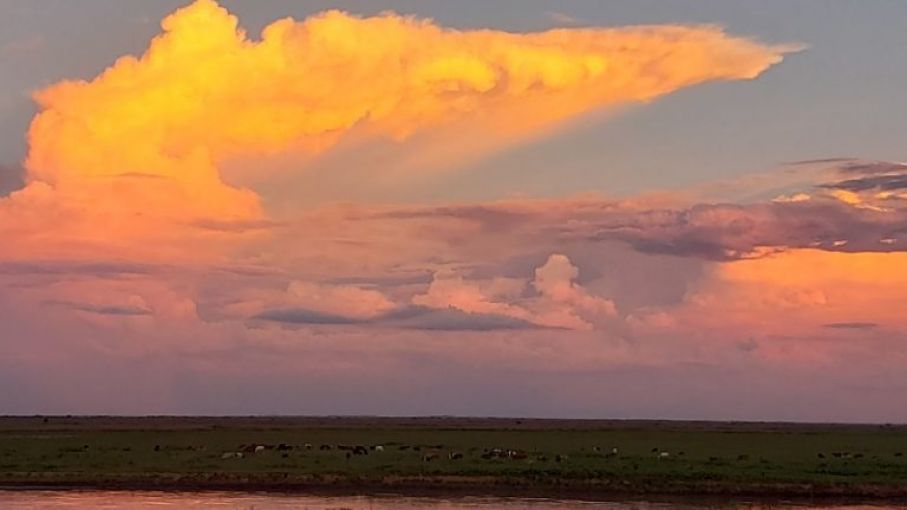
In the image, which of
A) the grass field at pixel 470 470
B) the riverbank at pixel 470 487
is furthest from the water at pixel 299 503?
the grass field at pixel 470 470

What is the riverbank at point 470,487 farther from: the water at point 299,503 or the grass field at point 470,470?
the water at point 299,503

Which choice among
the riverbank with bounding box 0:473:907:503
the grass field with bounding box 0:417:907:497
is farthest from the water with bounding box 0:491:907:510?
the grass field with bounding box 0:417:907:497

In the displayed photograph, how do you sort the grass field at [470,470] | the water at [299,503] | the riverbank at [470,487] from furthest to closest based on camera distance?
the grass field at [470,470] → the riverbank at [470,487] → the water at [299,503]

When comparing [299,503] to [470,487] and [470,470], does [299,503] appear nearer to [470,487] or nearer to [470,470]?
[470,487]

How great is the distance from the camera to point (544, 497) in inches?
1724

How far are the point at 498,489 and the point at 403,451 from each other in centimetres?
2086

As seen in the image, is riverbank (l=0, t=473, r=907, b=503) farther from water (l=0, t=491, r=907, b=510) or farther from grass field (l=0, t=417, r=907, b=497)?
water (l=0, t=491, r=907, b=510)

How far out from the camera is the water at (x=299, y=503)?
3919cm

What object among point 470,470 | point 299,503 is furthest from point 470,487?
point 299,503

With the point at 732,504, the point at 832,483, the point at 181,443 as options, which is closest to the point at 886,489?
the point at 832,483

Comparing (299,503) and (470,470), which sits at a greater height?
(470,470)

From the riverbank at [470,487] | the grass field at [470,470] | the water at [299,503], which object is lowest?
the water at [299,503]

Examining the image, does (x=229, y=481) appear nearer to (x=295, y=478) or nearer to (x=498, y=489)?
(x=295, y=478)

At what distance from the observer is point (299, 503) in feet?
134
